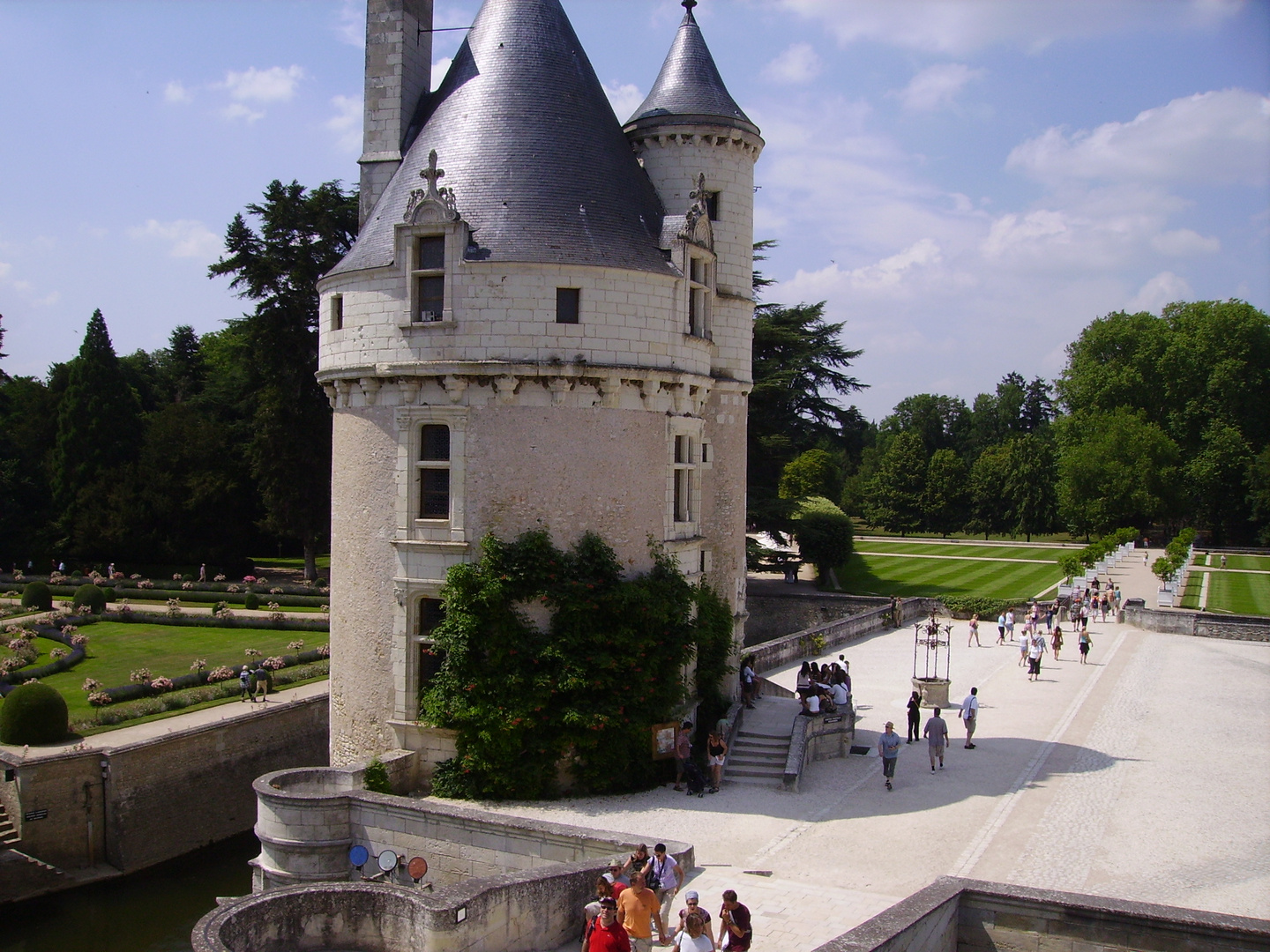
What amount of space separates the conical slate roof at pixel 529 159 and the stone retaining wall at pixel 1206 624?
88.8ft

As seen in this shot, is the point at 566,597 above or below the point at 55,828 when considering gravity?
above

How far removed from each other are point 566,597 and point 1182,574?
45566 mm

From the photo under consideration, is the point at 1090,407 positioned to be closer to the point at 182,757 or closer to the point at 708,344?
the point at 708,344

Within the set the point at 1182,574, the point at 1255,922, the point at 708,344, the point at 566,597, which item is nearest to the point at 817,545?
the point at 1182,574

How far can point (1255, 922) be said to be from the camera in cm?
1081

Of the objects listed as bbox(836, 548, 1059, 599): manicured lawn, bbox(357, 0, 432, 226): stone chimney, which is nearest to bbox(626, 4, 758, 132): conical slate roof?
bbox(357, 0, 432, 226): stone chimney

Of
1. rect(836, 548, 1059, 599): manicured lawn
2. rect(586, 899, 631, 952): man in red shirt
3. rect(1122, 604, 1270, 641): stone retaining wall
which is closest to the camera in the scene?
rect(586, 899, 631, 952): man in red shirt

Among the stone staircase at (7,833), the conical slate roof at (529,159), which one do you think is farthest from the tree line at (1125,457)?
the stone staircase at (7,833)

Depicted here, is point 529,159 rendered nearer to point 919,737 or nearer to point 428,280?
point 428,280

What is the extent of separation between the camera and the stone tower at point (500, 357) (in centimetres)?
1748

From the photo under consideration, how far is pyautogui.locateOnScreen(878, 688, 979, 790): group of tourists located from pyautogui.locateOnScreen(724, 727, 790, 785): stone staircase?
1.84 meters

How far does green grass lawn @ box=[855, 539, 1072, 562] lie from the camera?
63.8 metres

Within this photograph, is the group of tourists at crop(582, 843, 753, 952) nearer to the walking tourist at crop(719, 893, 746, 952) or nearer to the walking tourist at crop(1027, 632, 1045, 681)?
the walking tourist at crop(719, 893, 746, 952)

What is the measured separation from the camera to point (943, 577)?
172 feet
